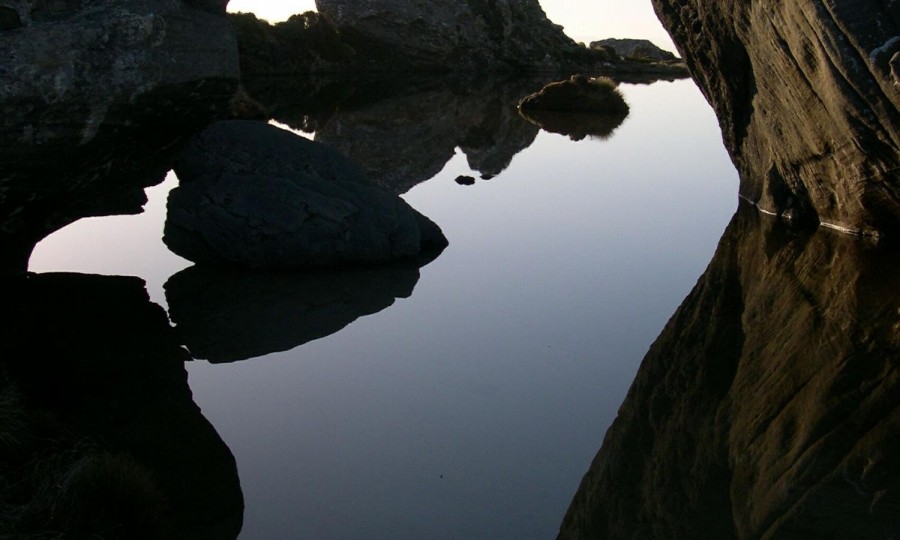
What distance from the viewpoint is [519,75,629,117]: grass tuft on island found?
97.8 ft

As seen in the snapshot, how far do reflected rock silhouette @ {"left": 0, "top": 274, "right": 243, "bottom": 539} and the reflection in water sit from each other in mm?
1851

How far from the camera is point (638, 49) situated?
83.6m

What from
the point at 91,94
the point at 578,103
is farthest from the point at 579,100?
the point at 91,94

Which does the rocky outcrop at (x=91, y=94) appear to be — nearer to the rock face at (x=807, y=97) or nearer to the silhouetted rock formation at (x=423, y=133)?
the rock face at (x=807, y=97)

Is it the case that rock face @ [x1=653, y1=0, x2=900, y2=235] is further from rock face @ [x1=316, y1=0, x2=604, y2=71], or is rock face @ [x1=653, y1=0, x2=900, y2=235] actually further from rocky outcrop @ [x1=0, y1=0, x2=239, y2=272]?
rock face @ [x1=316, y1=0, x2=604, y2=71]

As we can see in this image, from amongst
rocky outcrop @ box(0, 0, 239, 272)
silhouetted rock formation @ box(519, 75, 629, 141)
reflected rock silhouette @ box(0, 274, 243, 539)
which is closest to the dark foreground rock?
rocky outcrop @ box(0, 0, 239, 272)

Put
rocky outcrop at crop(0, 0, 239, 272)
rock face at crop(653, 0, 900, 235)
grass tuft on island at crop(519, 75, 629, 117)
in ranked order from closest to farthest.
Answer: rocky outcrop at crop(0, 0, 239, 272)
rock face at crop(653, 0, 900, 235)
grass tuft on island at crop(519, 75, 629, 117)

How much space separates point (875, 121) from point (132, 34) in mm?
6259

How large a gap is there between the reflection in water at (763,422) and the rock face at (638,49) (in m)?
67.0

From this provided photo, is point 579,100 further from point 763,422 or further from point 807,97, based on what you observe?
point 763,422

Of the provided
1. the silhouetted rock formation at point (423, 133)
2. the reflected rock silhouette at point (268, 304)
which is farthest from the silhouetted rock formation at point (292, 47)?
the reflected rock silhouette at point (268, 304)

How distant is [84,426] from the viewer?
573 cm

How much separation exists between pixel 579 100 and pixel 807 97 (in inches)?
795

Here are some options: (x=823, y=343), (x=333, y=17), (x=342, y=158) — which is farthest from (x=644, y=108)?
(x=823, y=343)
